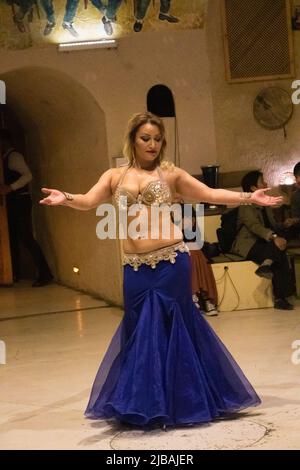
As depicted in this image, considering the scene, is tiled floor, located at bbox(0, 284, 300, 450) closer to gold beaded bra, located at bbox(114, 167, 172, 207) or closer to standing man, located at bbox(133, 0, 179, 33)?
gold beaded bra, located at bbox(114, 167, 172, 207)

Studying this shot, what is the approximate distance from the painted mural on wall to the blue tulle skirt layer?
4.14 m

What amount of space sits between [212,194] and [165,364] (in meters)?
1.03

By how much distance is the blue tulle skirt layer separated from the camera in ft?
16.0

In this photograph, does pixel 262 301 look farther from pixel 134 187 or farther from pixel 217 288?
pixel 134 187

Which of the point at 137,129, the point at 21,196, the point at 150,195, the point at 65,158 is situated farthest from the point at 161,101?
the point at 150,195

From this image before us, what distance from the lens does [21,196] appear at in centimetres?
1145

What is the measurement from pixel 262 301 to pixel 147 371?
407 centimetres

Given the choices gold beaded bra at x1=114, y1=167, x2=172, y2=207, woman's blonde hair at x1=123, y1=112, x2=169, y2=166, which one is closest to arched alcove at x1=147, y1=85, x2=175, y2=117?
woman's blonde hair at x1=123, y1=112, x2=169, y2=166

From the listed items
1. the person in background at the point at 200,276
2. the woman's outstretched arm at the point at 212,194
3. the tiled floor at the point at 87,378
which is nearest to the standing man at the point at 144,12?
the person in background at the point at 200,276

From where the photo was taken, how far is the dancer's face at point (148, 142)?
520 centimetres

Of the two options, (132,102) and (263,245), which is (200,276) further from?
(132,102)

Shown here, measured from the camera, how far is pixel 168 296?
202 inches

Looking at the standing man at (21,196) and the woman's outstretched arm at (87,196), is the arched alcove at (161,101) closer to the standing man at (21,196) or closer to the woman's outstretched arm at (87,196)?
the standing man at (21,196)

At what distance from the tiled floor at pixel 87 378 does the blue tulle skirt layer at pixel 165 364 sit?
10cm
